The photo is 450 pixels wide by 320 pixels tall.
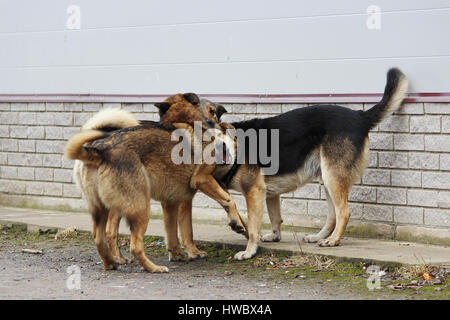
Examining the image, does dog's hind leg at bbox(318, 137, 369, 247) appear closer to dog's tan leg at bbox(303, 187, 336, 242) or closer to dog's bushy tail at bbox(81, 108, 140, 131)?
dog's tan leg at bbox(303, 187, 336, 242)

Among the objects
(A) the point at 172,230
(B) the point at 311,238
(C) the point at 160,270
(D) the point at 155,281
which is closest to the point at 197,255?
(A) the point at 172,230

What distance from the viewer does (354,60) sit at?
9.09m

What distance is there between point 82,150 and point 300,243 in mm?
2953

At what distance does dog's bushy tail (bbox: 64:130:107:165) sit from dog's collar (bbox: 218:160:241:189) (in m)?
1.72

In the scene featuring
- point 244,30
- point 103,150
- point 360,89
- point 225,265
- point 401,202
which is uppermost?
point 244,30

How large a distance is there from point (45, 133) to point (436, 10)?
6600mm

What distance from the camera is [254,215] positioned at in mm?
8250

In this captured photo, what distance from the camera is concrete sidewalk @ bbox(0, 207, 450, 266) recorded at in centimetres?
757

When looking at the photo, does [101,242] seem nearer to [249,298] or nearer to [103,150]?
[103,150]

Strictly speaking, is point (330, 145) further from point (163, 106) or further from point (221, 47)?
point (221, 47)

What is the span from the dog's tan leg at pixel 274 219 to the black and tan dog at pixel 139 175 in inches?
35.7
